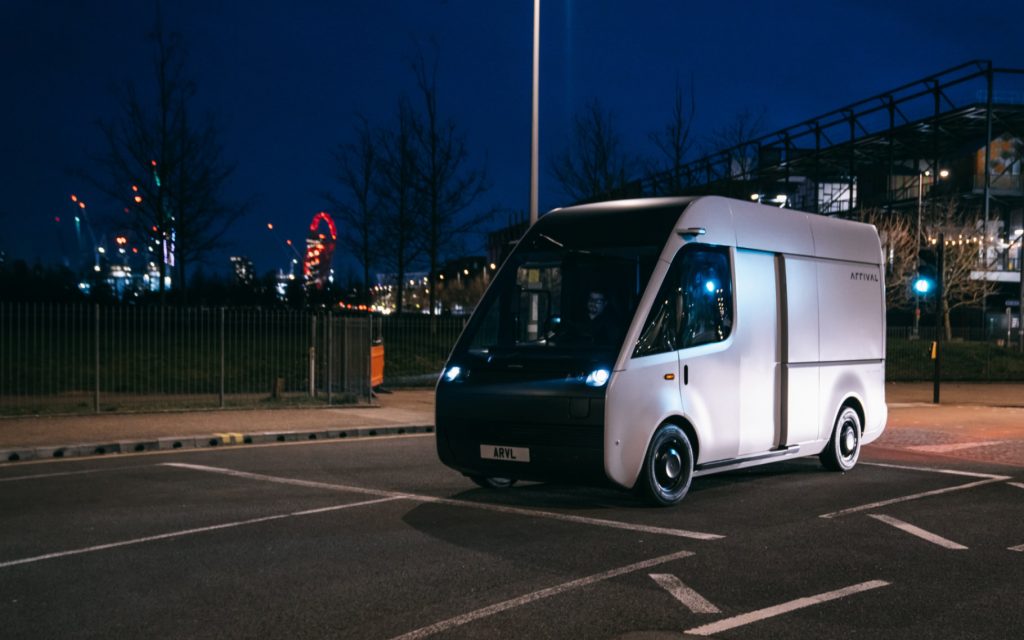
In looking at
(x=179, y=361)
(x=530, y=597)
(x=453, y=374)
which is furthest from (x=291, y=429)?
(x=179, y=361)

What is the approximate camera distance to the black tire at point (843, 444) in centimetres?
1153

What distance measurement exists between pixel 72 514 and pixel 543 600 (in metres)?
4.83

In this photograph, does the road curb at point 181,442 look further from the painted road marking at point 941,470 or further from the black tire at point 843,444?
the painted road marking at point 941,470

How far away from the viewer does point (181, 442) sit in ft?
46.3

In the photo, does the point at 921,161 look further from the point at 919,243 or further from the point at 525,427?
the point at 525,427

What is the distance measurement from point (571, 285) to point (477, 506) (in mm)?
2198

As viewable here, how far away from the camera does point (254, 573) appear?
21.2ft

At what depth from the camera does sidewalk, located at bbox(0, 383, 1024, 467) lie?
13.5 meters

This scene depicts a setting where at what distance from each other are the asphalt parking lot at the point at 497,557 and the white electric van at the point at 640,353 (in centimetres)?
51

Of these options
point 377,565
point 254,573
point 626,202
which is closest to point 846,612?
point 377,565

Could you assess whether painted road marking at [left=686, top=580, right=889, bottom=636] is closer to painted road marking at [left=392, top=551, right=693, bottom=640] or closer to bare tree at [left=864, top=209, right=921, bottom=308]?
painted road marking at [left=392, top=551, right=693, bottom=640]

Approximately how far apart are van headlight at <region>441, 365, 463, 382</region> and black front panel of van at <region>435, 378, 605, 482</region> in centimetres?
5

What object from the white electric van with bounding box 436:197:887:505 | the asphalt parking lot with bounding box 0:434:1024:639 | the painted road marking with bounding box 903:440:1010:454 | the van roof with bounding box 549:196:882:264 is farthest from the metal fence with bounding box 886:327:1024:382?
the white electric van with bounding box 436:197:887:505

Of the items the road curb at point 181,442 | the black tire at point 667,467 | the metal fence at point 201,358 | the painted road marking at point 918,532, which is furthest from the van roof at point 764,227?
the metal fence at point 201,358
